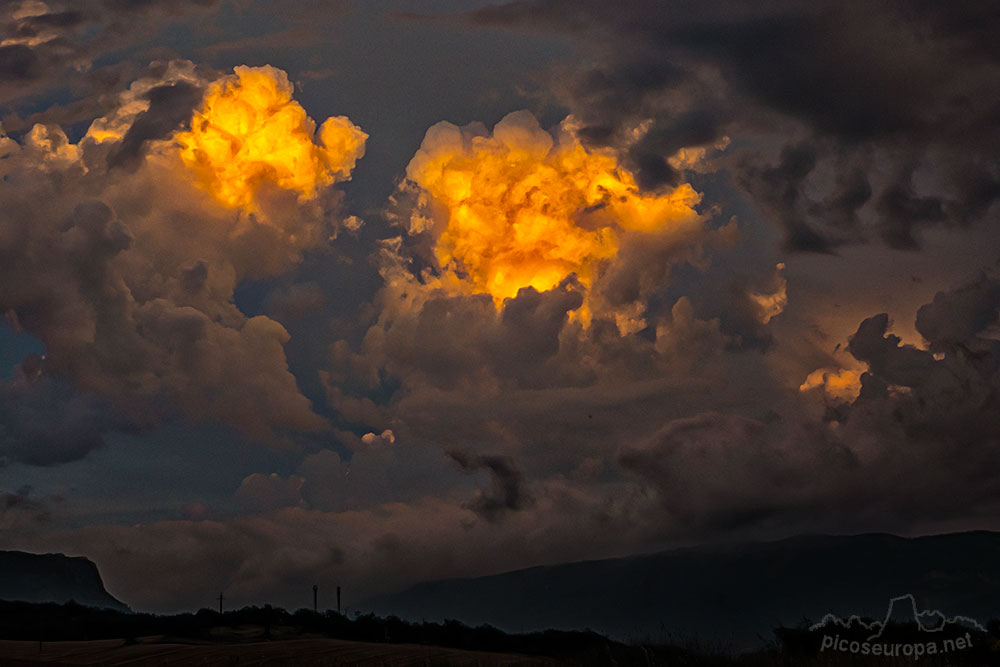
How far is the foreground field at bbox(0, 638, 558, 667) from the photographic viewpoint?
124ft

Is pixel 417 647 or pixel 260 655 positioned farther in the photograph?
pixel 417 647

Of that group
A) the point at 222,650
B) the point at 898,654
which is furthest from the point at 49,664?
the point at 898,654

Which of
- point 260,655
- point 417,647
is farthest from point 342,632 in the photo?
point 260,655

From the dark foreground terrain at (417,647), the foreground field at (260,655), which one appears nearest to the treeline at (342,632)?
the dark foreground terrain at (417,647)

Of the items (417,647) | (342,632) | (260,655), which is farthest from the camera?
(342,632)

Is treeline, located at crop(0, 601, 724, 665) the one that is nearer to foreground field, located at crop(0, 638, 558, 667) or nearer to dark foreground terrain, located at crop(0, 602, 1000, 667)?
dark foreground terrain, located at crop(0, 602, 1000, 667)

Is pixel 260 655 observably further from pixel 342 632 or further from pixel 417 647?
pixel 342 632

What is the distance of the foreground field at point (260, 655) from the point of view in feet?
124

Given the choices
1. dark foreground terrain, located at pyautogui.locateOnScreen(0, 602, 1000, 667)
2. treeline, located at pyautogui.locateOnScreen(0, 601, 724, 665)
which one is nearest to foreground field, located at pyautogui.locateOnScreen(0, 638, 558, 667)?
dark foreground terrain, located at pyautogui.locateOnScreen(0, 602, 1000, 667)

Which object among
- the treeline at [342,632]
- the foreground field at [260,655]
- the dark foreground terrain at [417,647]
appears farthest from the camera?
the treeline at [342,632]

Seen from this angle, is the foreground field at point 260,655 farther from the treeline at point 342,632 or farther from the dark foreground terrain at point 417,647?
the treeline at point 342,632

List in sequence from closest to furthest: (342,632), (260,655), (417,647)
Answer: (260,655), (417,647), (342,632)

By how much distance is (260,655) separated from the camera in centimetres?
3988

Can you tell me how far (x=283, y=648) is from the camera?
4138 cm
